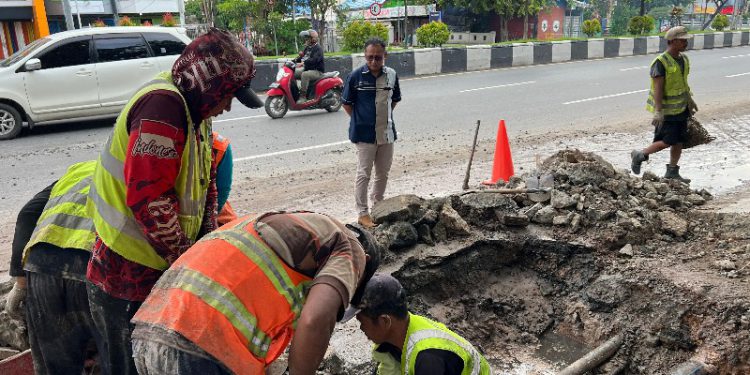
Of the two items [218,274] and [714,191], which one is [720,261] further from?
[218,274]

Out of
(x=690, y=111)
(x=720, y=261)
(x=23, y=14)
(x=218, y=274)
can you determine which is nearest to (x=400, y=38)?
(x=23, y=14)

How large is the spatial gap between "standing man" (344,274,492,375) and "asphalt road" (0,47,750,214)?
4802 mm

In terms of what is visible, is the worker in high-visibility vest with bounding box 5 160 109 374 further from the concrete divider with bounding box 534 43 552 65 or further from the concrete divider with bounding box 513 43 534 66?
the concrete divider with bounding box 534 43 552 65

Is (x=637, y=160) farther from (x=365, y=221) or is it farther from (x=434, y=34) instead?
(x=434, y=34)

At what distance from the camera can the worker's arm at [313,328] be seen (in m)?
1.64

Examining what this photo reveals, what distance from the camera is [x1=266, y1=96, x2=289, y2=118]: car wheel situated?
33.8ft

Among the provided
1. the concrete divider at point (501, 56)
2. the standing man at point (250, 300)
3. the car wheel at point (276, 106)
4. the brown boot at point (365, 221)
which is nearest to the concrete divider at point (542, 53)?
the concrete divider at point (501, 56)

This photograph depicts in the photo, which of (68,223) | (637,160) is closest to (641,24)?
(637,160)

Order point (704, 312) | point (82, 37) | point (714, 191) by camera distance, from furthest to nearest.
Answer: point (82, 37)
point (714, 191)
point (704, 312)

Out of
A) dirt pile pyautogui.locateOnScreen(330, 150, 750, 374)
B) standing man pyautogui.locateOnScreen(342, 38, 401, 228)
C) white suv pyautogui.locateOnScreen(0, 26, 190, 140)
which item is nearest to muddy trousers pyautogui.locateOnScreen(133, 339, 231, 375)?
dirt pile pyautogui.locateOnScreen(330, 150, 750, 374)

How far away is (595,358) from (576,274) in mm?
974

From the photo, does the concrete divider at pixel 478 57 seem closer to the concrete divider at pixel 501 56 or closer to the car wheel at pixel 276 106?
the concrete divider at pixel 501 56

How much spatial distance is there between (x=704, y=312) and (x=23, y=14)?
87.0 ft

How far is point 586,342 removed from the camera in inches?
151
